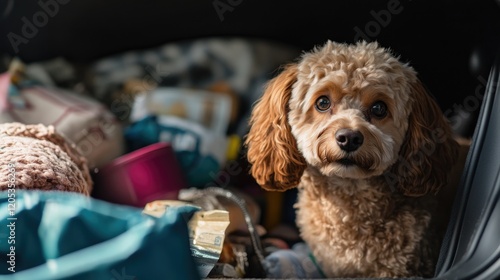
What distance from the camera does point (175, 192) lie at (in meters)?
1.63

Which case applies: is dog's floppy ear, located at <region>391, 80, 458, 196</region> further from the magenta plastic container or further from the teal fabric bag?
the magenta plastic container

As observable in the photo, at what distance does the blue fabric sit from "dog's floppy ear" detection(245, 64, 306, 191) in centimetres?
17

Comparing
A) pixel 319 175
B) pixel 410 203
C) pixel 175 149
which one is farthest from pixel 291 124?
pixel 175 149

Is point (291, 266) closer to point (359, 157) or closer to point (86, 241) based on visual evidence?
point (359, 157)

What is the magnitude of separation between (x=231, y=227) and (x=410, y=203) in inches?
15.6

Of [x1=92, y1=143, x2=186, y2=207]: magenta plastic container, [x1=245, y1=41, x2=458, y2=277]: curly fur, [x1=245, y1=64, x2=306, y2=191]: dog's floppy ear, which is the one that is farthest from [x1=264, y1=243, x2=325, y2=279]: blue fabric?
[x1=92, y1=143, x2=186, y2=207]: magenta plastic container

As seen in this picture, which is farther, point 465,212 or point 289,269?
point 289,269

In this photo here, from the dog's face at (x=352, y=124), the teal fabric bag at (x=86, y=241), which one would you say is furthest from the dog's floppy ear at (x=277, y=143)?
the teal fabric bag at (x=86, y=241)

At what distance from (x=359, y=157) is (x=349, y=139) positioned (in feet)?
0.14

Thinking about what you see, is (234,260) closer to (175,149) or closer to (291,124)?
(291,124)

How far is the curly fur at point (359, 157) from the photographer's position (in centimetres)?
119

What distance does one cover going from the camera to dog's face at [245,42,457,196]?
1.17 meters

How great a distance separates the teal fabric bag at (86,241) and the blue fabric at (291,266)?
0.42 metres

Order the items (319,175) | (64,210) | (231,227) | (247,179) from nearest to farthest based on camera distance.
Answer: (64,210) → (319,175) → (231,227) → (247,179)
